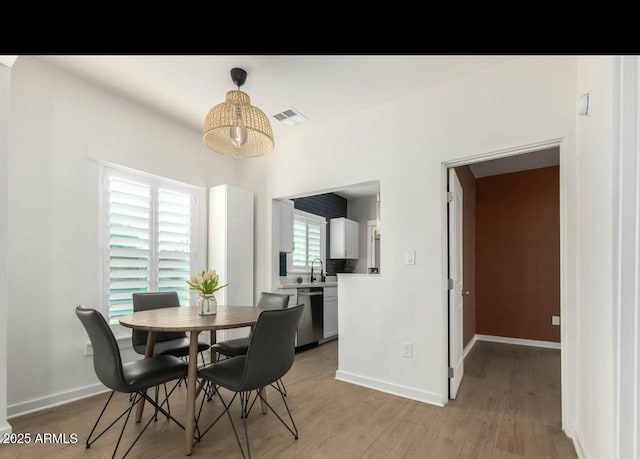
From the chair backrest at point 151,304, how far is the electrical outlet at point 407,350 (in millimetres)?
1870

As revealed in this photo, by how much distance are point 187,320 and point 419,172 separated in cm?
203

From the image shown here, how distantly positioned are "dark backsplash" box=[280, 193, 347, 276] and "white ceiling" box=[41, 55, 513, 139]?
78.2 inches

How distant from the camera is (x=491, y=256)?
4.82 metres

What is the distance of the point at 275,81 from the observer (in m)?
2.69

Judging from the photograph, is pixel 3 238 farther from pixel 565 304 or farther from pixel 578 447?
pixel 578 447

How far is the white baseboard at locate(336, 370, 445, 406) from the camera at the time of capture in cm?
262

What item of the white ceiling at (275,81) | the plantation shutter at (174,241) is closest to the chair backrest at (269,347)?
the white ceiling at (275,81)

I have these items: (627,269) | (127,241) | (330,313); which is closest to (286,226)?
(330,313)

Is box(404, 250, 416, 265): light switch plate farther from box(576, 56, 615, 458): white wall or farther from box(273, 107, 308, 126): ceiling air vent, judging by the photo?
box(273, 107, 308, 126): ceiling air vent

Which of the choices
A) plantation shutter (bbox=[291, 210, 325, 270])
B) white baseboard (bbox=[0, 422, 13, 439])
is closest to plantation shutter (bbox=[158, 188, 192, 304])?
white baseboard (bbox=[0, 422, 13, 439])

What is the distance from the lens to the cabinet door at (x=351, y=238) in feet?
19.1

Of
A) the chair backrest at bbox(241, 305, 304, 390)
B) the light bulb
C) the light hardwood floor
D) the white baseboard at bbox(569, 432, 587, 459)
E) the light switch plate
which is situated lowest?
the light hardwood floor

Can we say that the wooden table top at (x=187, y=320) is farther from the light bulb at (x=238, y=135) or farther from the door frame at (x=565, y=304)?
the door frame at (x=565, y=304)

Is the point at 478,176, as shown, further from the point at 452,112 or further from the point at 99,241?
the point at 99,241
